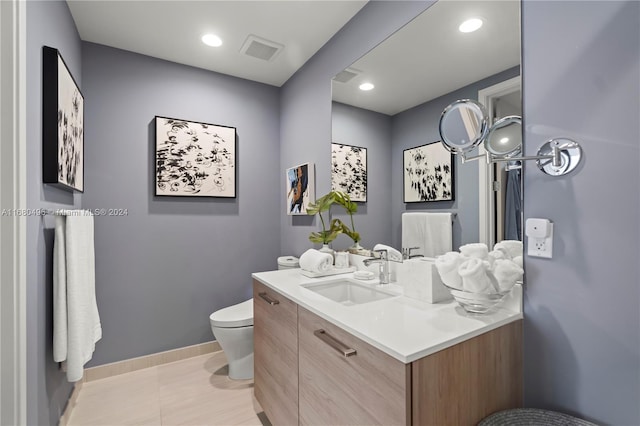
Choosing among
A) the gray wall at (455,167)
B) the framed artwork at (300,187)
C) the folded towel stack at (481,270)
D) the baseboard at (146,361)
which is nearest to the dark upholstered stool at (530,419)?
the folded towel stack at (481,270)

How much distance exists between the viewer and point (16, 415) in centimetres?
114

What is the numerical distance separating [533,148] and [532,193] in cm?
16

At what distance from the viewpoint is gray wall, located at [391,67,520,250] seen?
1.34m

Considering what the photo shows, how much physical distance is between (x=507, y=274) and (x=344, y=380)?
667mm

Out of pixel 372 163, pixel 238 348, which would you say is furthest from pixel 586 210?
pixel 238 348

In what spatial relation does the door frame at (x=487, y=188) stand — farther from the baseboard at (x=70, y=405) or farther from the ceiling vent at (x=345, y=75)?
the baseboard at (x=70, y=405)

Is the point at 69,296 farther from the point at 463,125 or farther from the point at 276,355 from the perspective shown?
the point at 463,125

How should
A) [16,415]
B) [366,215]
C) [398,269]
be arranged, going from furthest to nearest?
1. [366,215]
2. [398,269]
3. [16,415]

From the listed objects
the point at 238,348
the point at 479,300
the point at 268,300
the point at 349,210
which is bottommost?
the point at 238,348

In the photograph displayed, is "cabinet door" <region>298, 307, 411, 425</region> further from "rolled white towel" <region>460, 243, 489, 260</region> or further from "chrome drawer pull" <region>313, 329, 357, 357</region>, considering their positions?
"rolled white towel" <region>460, 243, 489, 260</region>

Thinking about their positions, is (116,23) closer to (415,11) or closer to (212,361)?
(415,11)

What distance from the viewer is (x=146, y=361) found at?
2.42m

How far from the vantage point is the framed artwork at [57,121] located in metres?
1.45

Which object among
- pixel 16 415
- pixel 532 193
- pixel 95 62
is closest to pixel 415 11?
pixel 532 193
